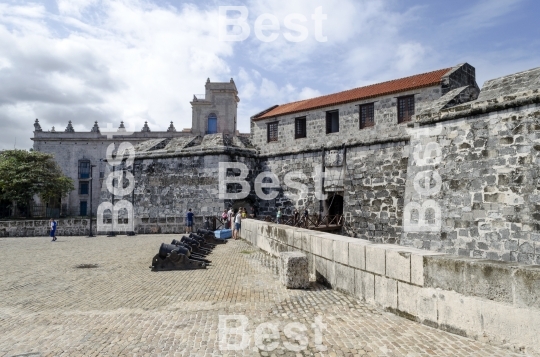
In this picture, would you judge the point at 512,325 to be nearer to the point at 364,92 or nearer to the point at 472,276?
the point at 472,276

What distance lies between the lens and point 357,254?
5.61 m

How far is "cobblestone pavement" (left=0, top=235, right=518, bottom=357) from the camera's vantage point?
3709mm

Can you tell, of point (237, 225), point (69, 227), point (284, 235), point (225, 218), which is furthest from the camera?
point (69, 227)

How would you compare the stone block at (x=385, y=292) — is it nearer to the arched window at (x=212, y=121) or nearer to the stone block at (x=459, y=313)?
the stone block at (x=459, y=313)

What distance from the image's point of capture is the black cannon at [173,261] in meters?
8.34

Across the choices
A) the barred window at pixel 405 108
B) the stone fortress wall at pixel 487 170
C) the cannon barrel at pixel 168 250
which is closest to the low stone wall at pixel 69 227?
the cannon barrel at pixel 168 250

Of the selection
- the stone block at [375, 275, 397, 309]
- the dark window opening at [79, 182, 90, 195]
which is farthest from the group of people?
the dark window opening at [79, 182, 90, 195]

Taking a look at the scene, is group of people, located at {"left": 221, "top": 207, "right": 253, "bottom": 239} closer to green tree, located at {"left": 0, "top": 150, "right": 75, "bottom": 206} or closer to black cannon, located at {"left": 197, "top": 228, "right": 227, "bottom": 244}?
black cannon, located at {"left": 197, "top": 228, "right": 227, "bottom": 244}

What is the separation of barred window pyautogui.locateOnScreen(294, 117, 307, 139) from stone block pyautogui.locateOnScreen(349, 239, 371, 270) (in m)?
13.6

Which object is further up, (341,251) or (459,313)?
(341,251)

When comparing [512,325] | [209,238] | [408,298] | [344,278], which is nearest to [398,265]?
[408,298]

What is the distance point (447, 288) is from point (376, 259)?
1187 millimetres

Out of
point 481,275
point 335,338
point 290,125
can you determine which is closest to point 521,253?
point 481,275

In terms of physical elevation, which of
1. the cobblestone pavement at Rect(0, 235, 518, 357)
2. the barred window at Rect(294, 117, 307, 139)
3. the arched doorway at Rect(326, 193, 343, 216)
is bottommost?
the cobblestone pavement at Rect(0, 235, 518, 357)
